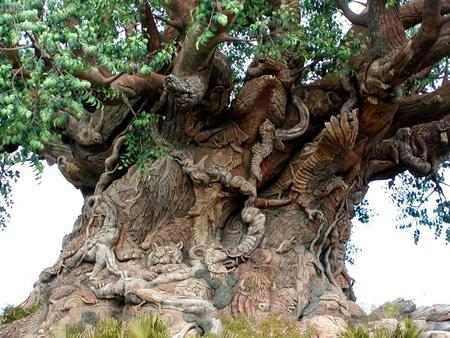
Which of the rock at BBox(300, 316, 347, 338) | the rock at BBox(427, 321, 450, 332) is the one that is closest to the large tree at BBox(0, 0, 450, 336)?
the rock at BBox(300, 316, 347, 338)

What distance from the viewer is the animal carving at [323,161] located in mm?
7242

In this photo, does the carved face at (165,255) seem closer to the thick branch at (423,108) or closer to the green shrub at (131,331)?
the green shrub at (131,331)

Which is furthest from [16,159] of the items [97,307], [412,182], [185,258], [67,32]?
[412,182]

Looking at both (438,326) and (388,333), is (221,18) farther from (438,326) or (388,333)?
(438,326)

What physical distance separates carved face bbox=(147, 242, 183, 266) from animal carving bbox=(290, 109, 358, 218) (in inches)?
57.4

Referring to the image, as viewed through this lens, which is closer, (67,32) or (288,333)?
(67,32)

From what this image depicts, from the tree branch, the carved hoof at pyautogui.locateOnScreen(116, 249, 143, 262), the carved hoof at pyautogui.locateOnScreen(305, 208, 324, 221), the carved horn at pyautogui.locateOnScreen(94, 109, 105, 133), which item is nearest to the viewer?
the carved hoof at pyautogui.locateOnScreen(116, 249, 143, 262)

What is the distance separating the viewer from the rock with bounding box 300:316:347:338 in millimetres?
6238

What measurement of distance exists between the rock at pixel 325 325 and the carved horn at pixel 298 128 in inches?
75.8

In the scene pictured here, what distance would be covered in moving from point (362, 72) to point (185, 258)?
2.52m

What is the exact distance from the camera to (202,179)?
7.29 metres

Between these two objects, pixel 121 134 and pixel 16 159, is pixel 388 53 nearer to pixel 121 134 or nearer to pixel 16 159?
pixel 121 134

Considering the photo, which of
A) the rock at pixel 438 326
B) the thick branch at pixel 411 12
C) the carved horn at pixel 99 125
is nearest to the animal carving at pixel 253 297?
the rock at pixel 438 326

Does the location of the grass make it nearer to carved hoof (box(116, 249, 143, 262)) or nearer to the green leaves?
the green leaves
